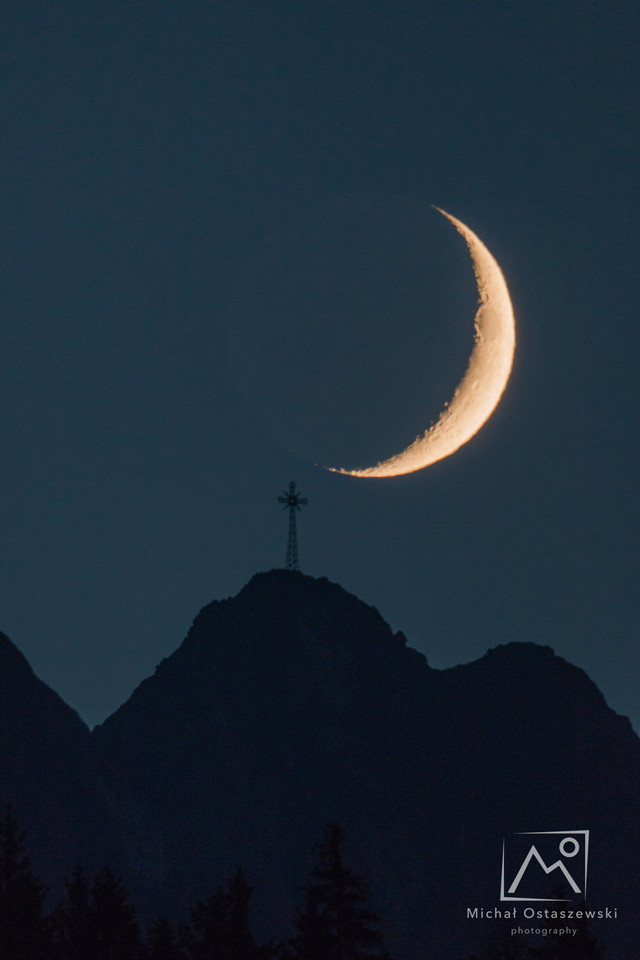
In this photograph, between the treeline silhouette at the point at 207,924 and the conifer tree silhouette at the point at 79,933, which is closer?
the treeline silhouette at the point at 207,924

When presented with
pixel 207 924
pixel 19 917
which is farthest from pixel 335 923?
pixel 19 917

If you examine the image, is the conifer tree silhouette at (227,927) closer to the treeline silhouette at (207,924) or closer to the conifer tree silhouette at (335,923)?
the treeline silhouette at (207,924)

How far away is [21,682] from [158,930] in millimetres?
148762

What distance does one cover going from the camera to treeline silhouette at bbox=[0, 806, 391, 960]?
93.1ft

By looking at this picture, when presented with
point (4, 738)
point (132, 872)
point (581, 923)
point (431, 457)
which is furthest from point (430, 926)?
point (581, 923)

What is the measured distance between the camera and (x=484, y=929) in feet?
623

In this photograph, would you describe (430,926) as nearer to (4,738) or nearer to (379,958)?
(4,738)

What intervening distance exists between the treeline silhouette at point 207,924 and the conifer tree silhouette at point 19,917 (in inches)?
1.1

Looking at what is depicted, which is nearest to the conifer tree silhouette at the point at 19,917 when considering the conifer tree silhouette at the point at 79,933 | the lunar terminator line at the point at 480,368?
the conifer tree silhouette at the point at 79,933

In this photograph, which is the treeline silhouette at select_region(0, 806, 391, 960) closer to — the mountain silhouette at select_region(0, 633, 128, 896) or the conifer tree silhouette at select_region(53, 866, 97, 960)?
the conifer tree silhouette at select_region(53, 866, 97, 960)

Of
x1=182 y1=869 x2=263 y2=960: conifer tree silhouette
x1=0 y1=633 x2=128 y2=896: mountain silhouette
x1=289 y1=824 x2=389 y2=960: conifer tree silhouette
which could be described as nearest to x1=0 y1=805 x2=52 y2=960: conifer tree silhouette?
x1=182 y1=869 x2=263 y2=960: conifer tree silhouette

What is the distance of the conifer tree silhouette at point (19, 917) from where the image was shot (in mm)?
33750

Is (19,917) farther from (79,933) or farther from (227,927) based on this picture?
(227,927)

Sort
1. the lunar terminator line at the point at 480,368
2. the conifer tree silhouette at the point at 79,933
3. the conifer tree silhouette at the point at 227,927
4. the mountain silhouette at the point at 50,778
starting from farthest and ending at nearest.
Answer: the mountain silhouette at the point at 50,778 < the lunar terminator line at the point at 480,368 < the conifer tree silhouette at the point at 79,933 < the conifer tree silhouette at the point at 227,927
